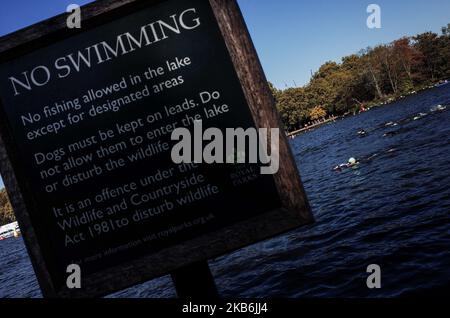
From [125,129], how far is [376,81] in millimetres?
109413

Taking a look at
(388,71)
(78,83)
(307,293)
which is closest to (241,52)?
(78,83)

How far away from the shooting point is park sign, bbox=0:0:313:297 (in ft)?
7.97

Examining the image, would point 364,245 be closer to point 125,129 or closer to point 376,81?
point 125,129

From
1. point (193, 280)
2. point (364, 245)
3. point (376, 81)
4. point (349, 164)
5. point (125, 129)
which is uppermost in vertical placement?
point (376, 81)

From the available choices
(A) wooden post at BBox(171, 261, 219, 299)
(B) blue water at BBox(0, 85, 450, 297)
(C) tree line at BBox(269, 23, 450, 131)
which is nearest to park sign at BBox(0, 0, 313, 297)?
(A) wooden post at BBox(171, 261, 219, 299)

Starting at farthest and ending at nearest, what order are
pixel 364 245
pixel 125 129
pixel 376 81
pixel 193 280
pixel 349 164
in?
pixel 376 81
pixel 349 164
pixel 364 245
pixel 193 280
pixel 125 129

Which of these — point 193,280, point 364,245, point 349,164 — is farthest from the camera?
point 349,164

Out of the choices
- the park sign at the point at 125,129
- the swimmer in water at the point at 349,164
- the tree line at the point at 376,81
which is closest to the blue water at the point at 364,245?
the swimmer in water at the point at 349,164

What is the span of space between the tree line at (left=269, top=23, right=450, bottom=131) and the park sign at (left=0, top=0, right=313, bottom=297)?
104292mm

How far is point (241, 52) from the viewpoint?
7.88 ft

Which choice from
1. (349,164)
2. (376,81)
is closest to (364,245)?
(349,164)

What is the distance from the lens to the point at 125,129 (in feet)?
8.34
